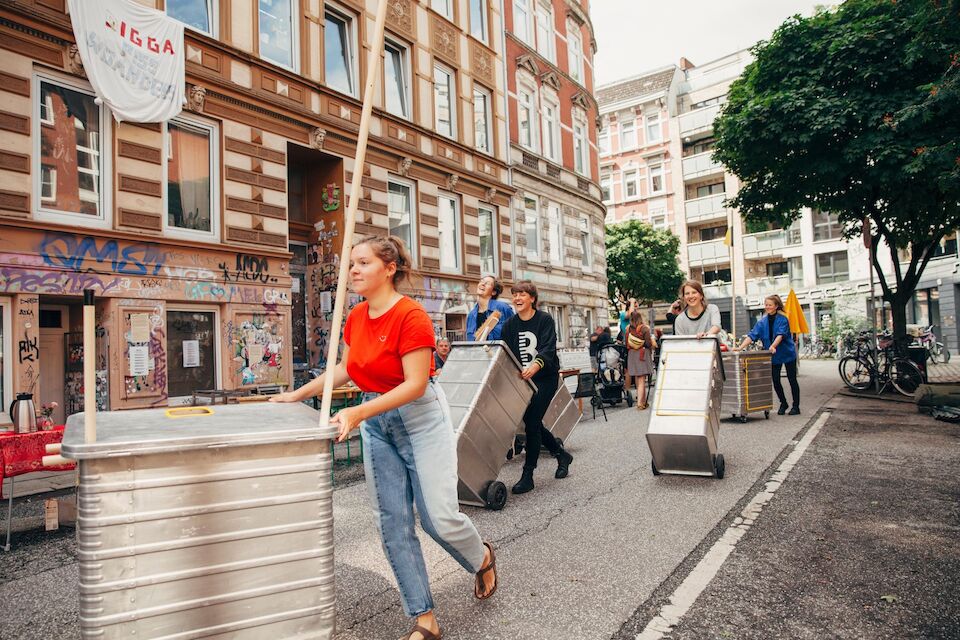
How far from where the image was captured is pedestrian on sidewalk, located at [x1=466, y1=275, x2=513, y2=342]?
712cm

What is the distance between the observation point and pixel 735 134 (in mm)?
15211

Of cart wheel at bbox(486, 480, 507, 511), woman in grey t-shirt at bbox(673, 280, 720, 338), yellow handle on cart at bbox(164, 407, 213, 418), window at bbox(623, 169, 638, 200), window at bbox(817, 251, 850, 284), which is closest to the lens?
yellow handle on cart at bbox(164, 407, 213, 418)

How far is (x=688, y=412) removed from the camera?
19.9 feet

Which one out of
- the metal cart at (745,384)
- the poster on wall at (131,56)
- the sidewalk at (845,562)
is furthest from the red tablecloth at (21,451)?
the metal cart at (745,384)

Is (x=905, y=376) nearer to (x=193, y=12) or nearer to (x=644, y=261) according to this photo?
(x=193, y=12)

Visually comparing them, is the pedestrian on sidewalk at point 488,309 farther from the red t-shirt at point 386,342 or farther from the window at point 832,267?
the window at point 832,267

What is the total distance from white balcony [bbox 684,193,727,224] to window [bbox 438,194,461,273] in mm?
29396

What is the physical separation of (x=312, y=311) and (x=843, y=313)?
3243cm

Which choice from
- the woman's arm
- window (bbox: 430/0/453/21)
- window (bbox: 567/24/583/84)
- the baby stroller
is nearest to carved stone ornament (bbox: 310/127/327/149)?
window (bbox: 430/0/453/21)

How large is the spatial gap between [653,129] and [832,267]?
1567 centimetres

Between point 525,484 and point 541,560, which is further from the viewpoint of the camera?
point 525,484

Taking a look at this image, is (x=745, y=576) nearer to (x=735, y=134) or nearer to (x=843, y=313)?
(x=735, y=134)

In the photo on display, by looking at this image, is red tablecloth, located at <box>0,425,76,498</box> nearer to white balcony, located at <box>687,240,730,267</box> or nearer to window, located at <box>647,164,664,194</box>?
white balcony, located at <box>687,240,730,267</box>

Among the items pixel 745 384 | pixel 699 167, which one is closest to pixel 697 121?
pixel 699 167
